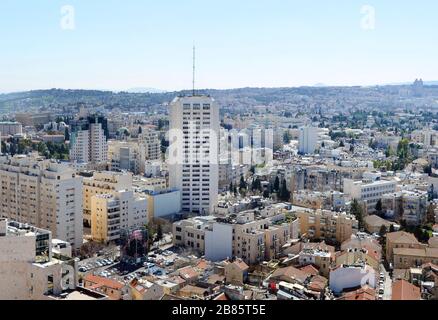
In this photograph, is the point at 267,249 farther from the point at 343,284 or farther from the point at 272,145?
the point at 272,145

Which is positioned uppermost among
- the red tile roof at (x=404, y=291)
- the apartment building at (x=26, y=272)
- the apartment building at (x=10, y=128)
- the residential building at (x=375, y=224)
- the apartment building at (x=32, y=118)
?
the apartment building at (x=32, y=118)

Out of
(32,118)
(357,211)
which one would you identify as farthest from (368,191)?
(32,118)

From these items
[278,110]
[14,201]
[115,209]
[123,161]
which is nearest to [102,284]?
[115,209]

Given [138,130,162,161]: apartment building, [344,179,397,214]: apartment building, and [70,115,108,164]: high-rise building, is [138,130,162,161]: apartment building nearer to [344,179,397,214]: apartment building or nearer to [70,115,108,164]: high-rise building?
[70,115,108,164]: high-rise building

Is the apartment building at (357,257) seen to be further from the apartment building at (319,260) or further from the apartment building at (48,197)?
the apartment building at (48,197)

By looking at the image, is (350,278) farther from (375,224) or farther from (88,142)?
(88,142)

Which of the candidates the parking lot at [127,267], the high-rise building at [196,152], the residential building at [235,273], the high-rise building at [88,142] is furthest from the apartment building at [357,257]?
the high-rise building at [88,142]
